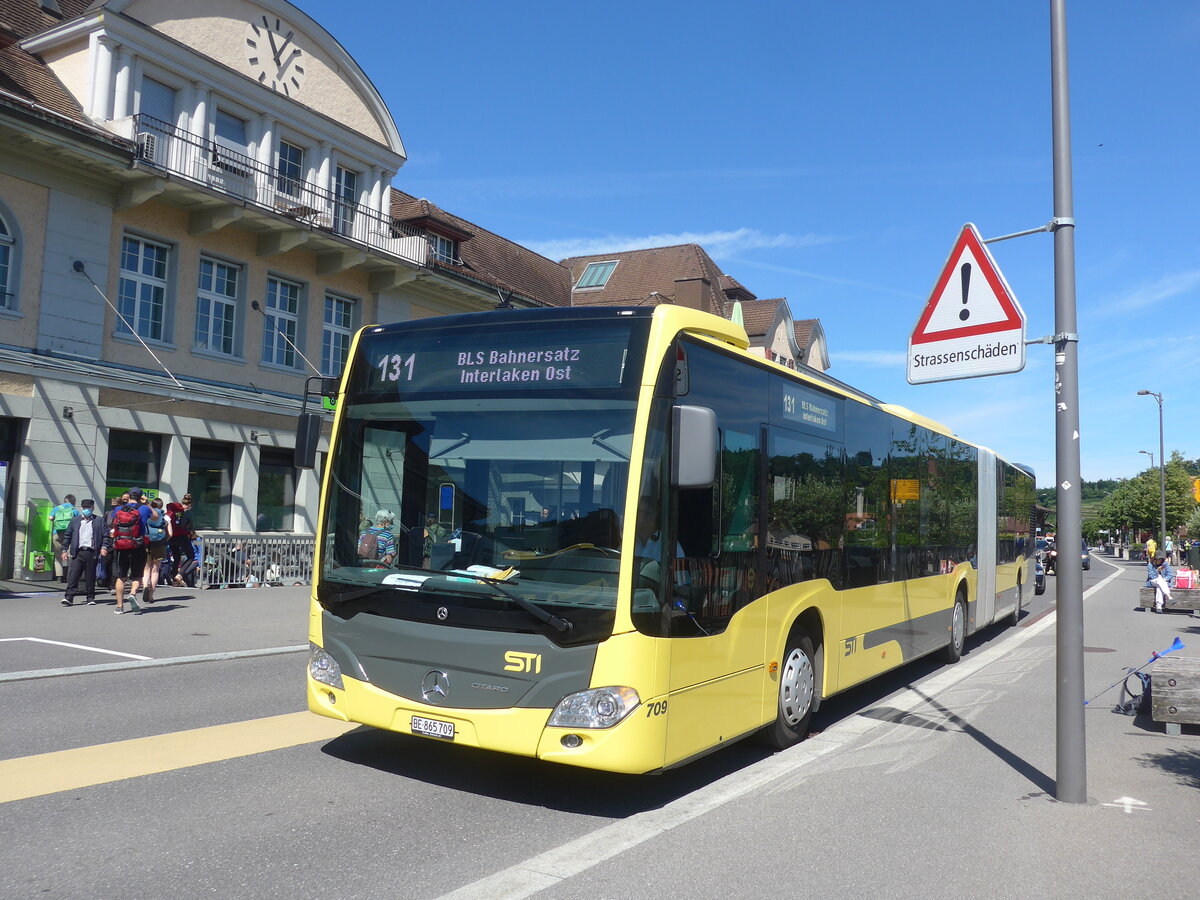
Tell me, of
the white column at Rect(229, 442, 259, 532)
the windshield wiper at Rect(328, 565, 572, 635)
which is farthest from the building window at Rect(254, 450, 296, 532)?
the windshield wiper at Rect(328, 565, 572, 635)

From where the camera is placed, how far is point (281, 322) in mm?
24281

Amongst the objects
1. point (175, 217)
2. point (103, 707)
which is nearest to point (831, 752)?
point (103, 707)

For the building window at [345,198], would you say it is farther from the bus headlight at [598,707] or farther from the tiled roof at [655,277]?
the bus headlight at [598,707]

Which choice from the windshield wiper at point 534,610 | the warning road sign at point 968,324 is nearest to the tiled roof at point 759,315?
the warning road sign at point 968,324

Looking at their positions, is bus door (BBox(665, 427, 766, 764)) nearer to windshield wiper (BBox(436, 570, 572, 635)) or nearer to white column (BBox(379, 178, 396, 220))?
windshield wiper (BBox(436, 570, 572, 635))

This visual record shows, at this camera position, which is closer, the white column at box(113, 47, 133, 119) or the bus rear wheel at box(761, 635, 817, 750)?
the bus rear wheel at box(761, 635, 817, 750)

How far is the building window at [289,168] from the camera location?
926 inches

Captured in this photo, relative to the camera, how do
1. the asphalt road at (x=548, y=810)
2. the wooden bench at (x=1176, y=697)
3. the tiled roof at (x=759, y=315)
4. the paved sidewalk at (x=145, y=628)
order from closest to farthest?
the asphalt road at (x=548, y=810) → the wooden bench at (x=1176, y=697) → the paved sidewalk at (x=145, y=628) → the tiled roof at (x=759, y=315)

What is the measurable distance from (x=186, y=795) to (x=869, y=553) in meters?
5.85

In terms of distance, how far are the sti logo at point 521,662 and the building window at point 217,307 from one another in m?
18.8

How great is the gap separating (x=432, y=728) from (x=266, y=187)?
2018 cm

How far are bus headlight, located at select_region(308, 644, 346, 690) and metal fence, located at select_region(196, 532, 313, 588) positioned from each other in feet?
45.8

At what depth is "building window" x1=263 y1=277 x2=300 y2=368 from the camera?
23.8m

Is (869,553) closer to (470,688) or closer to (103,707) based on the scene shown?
(470,688)
